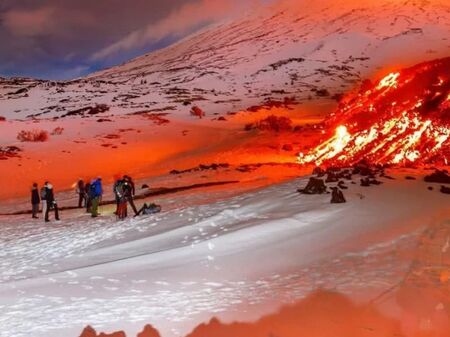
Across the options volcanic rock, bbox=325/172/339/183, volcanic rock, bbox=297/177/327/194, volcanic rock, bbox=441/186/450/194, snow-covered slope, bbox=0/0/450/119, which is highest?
snow-covered slope, bbox=0/0/450/119

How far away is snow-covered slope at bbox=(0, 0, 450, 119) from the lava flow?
69.3 feet

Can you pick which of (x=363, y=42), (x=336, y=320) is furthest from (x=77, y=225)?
(x=363, y=42)

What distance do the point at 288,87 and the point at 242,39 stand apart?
146ft

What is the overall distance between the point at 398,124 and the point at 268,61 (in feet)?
195

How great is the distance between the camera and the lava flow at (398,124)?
19.6m

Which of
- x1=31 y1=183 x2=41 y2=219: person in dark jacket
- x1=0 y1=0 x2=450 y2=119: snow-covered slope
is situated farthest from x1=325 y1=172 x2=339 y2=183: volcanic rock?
x1=0 y1=0 x2=450 y2=119: snow-covered slope

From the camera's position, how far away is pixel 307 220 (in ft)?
38.3

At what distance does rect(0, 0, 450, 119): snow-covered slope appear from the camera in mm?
57353

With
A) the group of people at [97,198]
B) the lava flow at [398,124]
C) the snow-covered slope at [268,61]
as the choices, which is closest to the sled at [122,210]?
the group of people at [97,198]

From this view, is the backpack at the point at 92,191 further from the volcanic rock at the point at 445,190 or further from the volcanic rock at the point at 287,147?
the volcanic rock at the point at 287,147

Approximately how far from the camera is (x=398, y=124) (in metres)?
21.7

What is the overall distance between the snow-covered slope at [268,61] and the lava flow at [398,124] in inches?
832

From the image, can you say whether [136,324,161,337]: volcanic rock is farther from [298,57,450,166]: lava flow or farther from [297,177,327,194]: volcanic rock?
[298,57,450,166]: lava flow

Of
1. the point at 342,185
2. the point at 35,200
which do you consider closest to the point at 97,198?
the point at 35,200
